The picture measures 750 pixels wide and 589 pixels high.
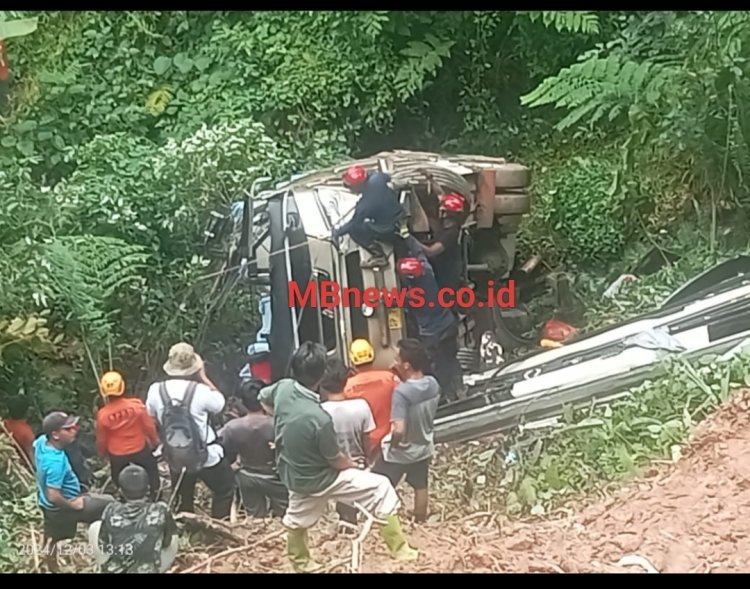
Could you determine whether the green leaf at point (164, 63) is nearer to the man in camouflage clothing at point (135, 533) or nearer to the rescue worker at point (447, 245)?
the rescue worker at point (447, 245)

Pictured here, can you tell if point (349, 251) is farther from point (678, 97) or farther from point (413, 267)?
point (678, 97)

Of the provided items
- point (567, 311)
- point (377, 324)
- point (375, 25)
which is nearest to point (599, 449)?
point (567, 311)

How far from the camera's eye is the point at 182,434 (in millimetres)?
2121

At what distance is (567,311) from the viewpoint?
2143 mm

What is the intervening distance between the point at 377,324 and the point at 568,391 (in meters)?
0.42

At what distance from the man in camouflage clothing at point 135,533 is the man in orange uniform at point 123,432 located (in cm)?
2

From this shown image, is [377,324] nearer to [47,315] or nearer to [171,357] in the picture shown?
[171,357]

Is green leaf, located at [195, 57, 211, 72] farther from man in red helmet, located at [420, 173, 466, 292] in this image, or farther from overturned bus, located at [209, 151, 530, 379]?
man in red helmet, located at [420, 173, 466, 292]

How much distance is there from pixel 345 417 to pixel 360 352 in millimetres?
138

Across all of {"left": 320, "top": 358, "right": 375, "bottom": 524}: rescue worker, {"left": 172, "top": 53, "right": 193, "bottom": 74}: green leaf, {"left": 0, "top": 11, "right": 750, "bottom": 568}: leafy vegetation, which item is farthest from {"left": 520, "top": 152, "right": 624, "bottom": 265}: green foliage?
{"left": 172, "top": 53, "right": 193, "bottom": 74}: green leaf

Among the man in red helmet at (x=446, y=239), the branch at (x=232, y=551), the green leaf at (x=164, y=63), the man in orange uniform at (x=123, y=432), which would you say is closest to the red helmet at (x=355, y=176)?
the man in red helmet at (x=446, y=239)

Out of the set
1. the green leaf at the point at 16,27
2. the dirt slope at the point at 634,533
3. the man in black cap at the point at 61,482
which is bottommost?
the dirt slope at the point at 634,533

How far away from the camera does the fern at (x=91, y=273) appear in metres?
2.14

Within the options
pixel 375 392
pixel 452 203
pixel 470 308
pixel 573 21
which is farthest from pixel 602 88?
pixel 375 392
